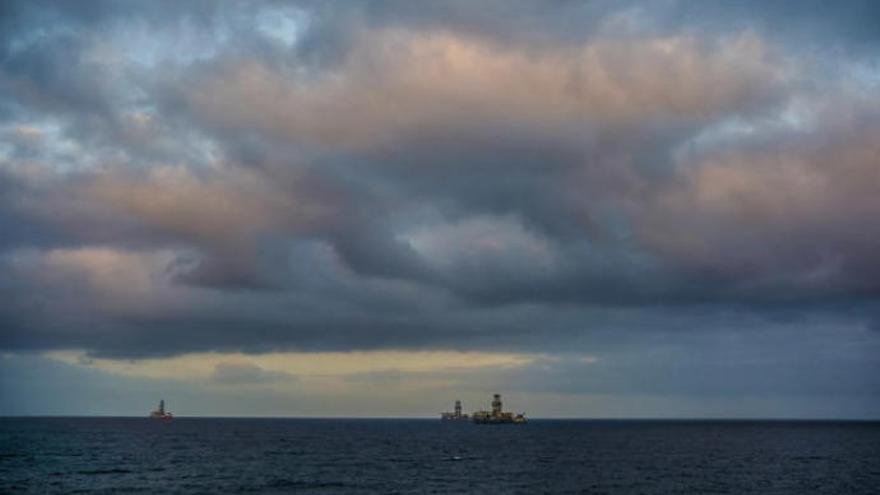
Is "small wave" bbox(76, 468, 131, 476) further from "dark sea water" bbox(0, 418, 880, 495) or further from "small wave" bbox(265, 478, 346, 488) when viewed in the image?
"small wave" bbox(265, 478, 346, 488)

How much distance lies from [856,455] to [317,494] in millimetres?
127978

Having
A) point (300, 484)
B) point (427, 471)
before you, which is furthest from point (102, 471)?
point (427, 471)

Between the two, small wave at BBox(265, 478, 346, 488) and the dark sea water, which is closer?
small wave at BBox(265, 478, 346, 488)

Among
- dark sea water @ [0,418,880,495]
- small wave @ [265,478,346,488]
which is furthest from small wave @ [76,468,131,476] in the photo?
small wave @ [265,478,346,488]

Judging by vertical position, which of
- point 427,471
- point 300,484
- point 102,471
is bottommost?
point 427,471

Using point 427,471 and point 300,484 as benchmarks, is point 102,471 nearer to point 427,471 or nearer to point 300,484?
point 300,484

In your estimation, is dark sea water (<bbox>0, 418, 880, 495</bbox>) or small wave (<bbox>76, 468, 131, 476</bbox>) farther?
small wave (<bbox>76, 468, 131, 476</bbox>)

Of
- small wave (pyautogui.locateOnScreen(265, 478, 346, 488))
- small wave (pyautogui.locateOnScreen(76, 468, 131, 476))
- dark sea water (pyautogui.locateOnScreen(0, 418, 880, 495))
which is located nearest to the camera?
small wave (pyautogui.locateOnScreen(265, 478, 346, 488))

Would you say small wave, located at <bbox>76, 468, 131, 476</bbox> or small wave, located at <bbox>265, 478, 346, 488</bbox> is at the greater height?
small wave, located at <bbox>76, 468, 131, 476</bbox>

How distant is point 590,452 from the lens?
17125 centimetres

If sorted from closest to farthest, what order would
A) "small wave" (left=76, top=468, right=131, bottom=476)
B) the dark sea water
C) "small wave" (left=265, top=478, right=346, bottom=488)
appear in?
"small wave" (left=265, top=478, right=346, bottom=488), the dark sea water, "small wave" (left=76, top=468, right=131, bottom=476)

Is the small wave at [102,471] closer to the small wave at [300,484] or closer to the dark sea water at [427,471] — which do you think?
the dark sea water at [427,471]

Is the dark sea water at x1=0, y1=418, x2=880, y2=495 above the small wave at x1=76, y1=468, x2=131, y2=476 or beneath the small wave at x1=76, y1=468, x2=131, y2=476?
beneath

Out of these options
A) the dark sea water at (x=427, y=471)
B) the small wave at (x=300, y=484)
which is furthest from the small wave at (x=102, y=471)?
the small wave at (x=300, y=484)
